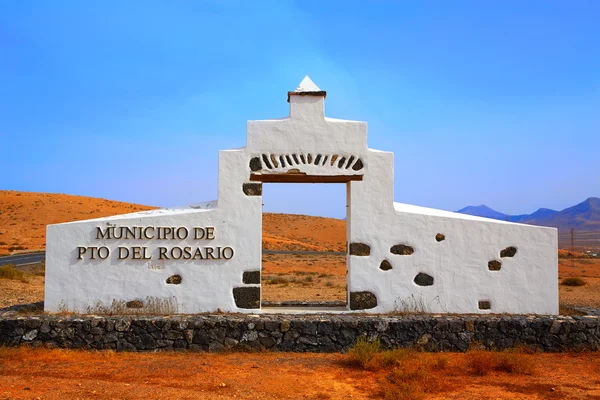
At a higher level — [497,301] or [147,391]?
[497,301]

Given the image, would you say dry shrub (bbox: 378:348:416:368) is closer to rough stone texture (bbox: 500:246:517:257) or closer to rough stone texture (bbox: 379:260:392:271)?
rough stone texture (bbox: 379:260:392:271)

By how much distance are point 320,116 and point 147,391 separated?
5.43 m

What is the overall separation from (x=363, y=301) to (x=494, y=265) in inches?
95.1

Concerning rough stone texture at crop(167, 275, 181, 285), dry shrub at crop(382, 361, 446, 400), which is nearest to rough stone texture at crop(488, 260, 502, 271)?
dry shrub at crop(382, 361, 446, 400)

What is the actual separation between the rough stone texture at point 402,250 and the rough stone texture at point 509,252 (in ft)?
5.26

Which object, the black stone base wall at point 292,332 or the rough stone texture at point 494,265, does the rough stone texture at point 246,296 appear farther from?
the rough stone texture at point 494,265

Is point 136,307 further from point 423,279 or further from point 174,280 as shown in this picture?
point 423,279

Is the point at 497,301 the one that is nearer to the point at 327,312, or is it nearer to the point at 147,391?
the point at 327,312

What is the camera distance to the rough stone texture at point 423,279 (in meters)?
9.76

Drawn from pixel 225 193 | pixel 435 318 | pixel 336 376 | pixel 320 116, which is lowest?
pixel 336 376

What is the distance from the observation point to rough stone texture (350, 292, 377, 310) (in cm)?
972

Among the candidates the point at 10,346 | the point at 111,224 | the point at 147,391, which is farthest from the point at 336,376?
the point at 10,346

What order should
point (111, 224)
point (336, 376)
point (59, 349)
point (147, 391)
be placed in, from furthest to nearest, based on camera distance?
point (111, 224) → point (59, 349) → point (336, 376) → point (147, 391)

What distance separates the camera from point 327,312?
384 inches
